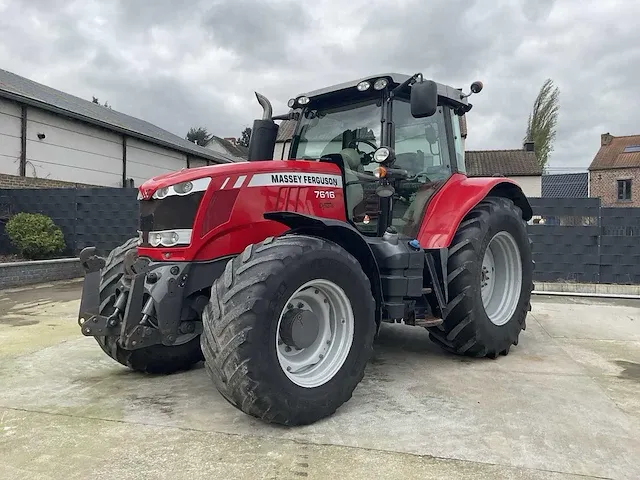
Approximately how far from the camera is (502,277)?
197 inches

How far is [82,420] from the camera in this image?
9.99 ft

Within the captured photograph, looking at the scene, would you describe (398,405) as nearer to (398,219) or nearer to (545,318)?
(398,219)

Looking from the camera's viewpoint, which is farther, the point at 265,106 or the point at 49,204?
the point at 49,204

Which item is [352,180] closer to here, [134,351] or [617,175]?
[134,351]

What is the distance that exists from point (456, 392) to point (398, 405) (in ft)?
1.66

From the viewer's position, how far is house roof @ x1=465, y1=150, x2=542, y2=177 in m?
28.7

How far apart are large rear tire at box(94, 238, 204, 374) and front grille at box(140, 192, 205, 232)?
519 millimetres

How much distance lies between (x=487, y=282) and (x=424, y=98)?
2.11 metres

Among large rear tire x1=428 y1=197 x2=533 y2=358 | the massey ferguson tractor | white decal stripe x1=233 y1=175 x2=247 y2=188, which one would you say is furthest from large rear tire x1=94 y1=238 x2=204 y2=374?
large rear tire x1=428 y1=197 x2=533 y2=358

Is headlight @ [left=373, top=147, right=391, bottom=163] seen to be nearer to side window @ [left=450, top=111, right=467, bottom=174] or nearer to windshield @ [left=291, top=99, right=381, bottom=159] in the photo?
Answer: windshield @ [left=291, top=99, right=381, bottom=159]

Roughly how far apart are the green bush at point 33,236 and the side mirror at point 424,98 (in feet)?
29.9

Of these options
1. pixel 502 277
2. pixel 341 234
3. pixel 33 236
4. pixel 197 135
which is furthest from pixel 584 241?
pixel 197 135

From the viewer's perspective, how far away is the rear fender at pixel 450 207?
410 centimetres

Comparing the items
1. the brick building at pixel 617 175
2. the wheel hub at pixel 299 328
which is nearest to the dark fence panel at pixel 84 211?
the wheel hub at pixel 299 328
